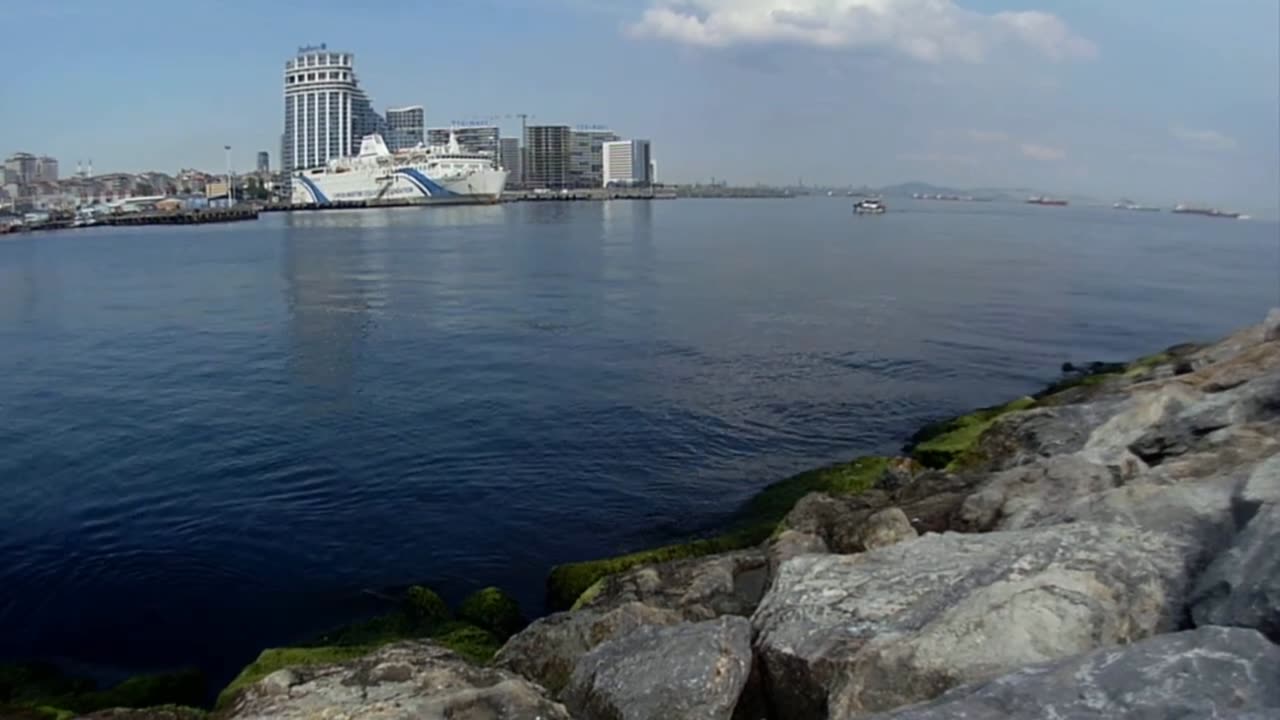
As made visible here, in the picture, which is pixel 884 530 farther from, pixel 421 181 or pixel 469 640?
pixel 421 181

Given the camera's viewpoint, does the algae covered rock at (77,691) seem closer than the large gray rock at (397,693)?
No

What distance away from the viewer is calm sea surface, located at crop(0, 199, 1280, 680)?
12.7m

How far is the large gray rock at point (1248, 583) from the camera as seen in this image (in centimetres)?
486

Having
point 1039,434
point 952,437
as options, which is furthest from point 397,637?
point 952,437

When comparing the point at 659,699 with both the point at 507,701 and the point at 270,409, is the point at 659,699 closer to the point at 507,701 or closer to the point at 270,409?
the point at 507,701

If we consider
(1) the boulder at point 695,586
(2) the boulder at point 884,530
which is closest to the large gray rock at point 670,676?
(1) the boulder at point 695,586

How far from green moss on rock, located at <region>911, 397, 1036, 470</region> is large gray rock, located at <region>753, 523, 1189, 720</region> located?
780cm

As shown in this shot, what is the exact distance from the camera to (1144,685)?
4398mm

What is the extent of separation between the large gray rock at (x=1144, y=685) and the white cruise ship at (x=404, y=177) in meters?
146

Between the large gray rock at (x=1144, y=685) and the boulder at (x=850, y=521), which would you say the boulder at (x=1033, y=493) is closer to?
the boulder at (x=850, y=521)

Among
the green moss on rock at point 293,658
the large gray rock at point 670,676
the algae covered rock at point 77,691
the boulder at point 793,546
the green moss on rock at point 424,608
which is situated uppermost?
the large gray rock at point 670,676

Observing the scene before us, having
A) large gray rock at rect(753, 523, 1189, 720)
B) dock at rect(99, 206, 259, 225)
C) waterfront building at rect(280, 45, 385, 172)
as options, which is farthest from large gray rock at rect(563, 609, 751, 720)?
waterfront building at rect(280, 45, 385, 172)

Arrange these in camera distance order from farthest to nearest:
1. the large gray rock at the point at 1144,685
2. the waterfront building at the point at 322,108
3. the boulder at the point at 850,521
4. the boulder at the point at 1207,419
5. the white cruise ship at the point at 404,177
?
1. the waterfront building at the point at 322,108
2. the white cruise ship at the point at 404,177
3. the boulder at the point at 1207,419
4. the boulder at the point at 850,521
5. the large gray rock at the point at 1144,685

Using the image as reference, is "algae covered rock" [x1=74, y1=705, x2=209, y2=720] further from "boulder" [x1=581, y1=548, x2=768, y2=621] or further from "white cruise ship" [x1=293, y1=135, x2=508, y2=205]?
"white cruise ship" [x1=293, y1=135, x2=508, y2=205]
